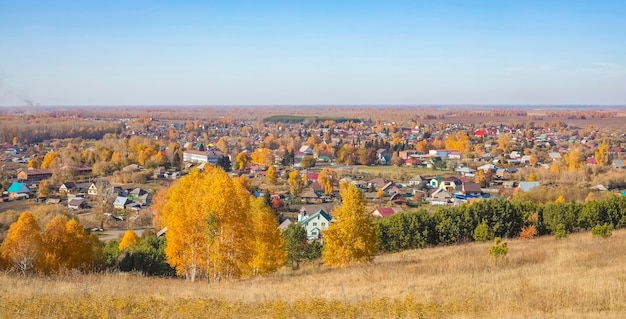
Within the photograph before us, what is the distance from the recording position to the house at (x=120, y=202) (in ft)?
144

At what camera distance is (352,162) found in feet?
244

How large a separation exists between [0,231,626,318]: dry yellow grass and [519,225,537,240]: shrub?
11.4m

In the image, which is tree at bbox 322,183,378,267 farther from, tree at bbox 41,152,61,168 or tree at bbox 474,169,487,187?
tree at bbox 41,152,61,168

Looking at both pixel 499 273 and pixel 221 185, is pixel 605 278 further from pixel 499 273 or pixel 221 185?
pixel 221 185

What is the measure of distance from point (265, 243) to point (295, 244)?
5873 mm

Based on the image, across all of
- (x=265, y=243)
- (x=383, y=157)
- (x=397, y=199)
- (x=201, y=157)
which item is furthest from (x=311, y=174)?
(x=265, y=243)

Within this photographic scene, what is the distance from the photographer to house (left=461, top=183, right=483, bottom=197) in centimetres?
4697

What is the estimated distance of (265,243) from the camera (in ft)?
60.1

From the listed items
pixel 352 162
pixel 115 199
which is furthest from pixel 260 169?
pixel 115 199

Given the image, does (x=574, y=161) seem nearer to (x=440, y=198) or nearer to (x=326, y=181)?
(x=440, y=198)

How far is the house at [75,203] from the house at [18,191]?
5.94 m

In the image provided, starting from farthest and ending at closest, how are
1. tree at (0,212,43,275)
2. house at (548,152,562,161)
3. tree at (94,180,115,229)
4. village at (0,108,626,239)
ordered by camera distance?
1. house at (548,152,562,161)
2. village at (0,108,626,239)
3. tree at (94,180,115,229)
4. tree at (0,212,43,275)

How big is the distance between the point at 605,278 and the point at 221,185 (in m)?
9.93

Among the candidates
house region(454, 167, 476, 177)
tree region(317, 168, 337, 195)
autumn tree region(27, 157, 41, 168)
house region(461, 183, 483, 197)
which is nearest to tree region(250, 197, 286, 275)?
tree region(317, 168, 337, 195)
